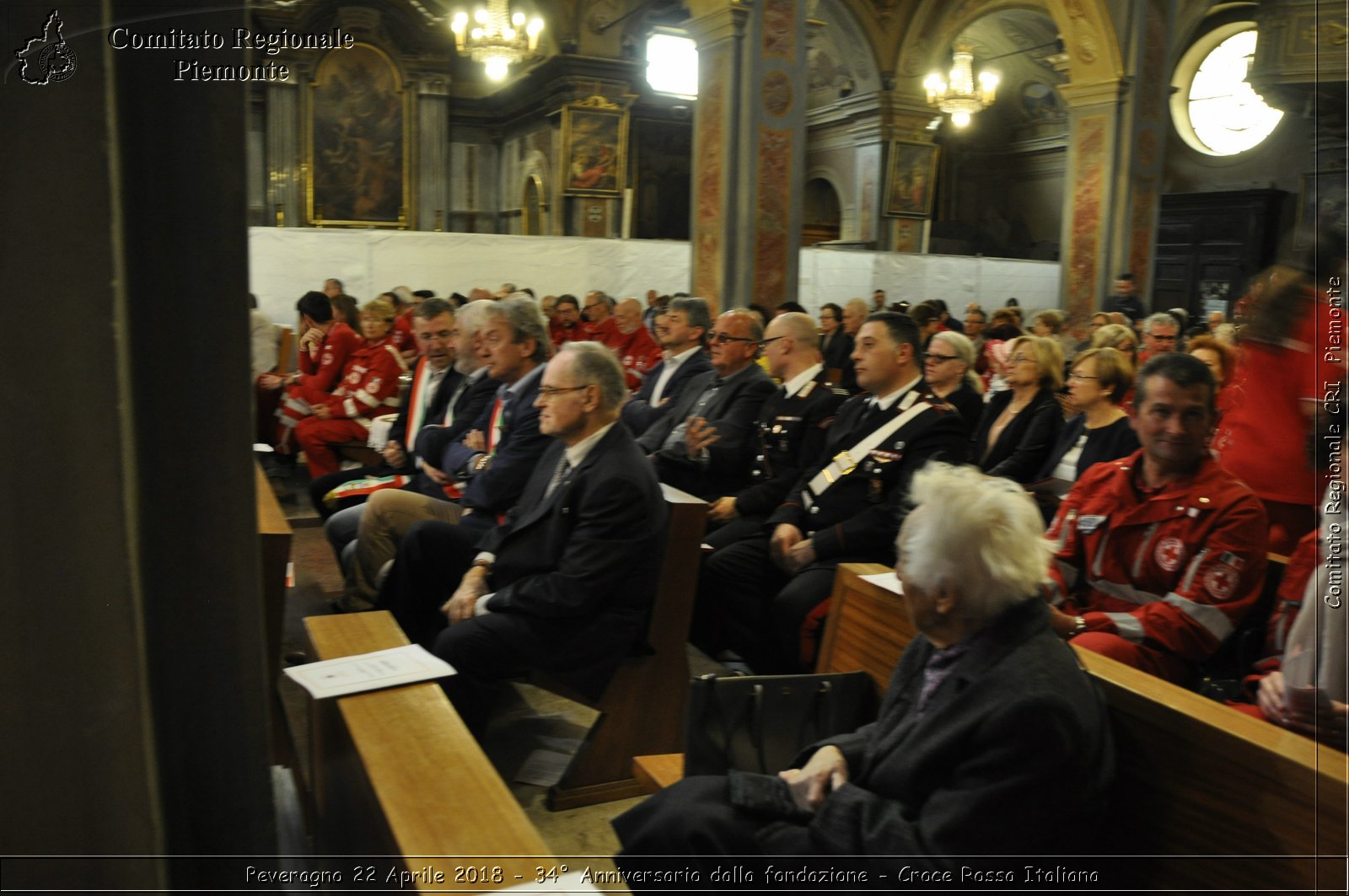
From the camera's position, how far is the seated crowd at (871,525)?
1.82 metres

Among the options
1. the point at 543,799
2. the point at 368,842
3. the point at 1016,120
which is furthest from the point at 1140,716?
the point at 1016,120

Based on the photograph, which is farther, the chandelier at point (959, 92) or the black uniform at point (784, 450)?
the chandelier at point (959, 92)

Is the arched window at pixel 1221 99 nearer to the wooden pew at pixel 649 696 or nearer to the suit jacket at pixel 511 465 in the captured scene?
the suit jacket at pixel 511 465

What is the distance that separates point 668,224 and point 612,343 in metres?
10.9

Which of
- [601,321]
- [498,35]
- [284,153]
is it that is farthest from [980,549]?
[284,153]

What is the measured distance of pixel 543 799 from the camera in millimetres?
3430

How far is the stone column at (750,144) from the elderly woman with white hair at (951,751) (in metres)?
8.01

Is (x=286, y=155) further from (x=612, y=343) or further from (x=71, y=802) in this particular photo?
(x=71, y=802)

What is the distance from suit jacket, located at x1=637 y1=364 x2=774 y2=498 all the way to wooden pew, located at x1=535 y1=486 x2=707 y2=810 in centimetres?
131

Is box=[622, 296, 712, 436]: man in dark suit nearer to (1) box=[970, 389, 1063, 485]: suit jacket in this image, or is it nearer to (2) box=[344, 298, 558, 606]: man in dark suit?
(2) box=[344, 298, 558, 606]: man in dark suit

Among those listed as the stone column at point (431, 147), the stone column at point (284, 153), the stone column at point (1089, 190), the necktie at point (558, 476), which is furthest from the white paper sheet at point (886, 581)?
the stone column at point (431, 147)

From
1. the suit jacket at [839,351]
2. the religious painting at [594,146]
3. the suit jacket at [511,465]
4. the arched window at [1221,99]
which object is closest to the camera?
the suit jacket at [511,465]

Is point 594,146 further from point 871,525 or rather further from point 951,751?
point 951,751

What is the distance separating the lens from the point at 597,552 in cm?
328
